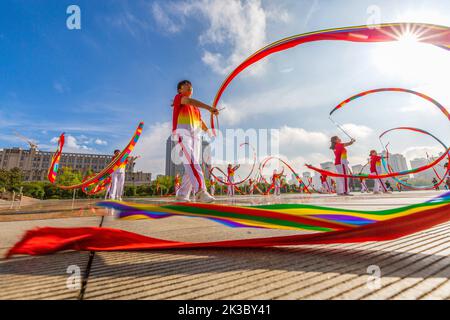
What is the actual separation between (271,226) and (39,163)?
420 ft

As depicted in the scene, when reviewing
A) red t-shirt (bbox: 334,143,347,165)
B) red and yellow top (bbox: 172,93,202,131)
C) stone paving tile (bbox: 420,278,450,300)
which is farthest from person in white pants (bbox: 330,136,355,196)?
stone paving tile (bbox: 420,278,450,300)

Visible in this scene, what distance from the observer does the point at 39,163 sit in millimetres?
98000

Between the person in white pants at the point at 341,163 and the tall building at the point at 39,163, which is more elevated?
the tall building at the point at 39,163

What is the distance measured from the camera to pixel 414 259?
1.28 metres

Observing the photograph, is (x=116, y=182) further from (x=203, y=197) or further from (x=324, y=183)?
(x=324, y=183)

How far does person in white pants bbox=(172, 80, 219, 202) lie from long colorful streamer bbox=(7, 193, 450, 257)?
9.33 ft

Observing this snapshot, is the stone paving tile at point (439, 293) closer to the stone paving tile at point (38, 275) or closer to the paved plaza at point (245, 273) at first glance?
the paved plaza at point (245, 273)

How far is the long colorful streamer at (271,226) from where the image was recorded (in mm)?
1543

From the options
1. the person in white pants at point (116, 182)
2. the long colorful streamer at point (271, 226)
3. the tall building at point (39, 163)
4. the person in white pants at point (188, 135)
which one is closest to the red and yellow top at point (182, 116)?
the person in white pants at point (188, 135)

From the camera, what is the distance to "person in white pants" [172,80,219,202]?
491 cm

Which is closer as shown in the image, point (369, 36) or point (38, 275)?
point (38, 275)

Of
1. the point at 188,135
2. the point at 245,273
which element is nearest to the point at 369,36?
the point at 245,273

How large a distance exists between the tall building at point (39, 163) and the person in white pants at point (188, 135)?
3711 inches
